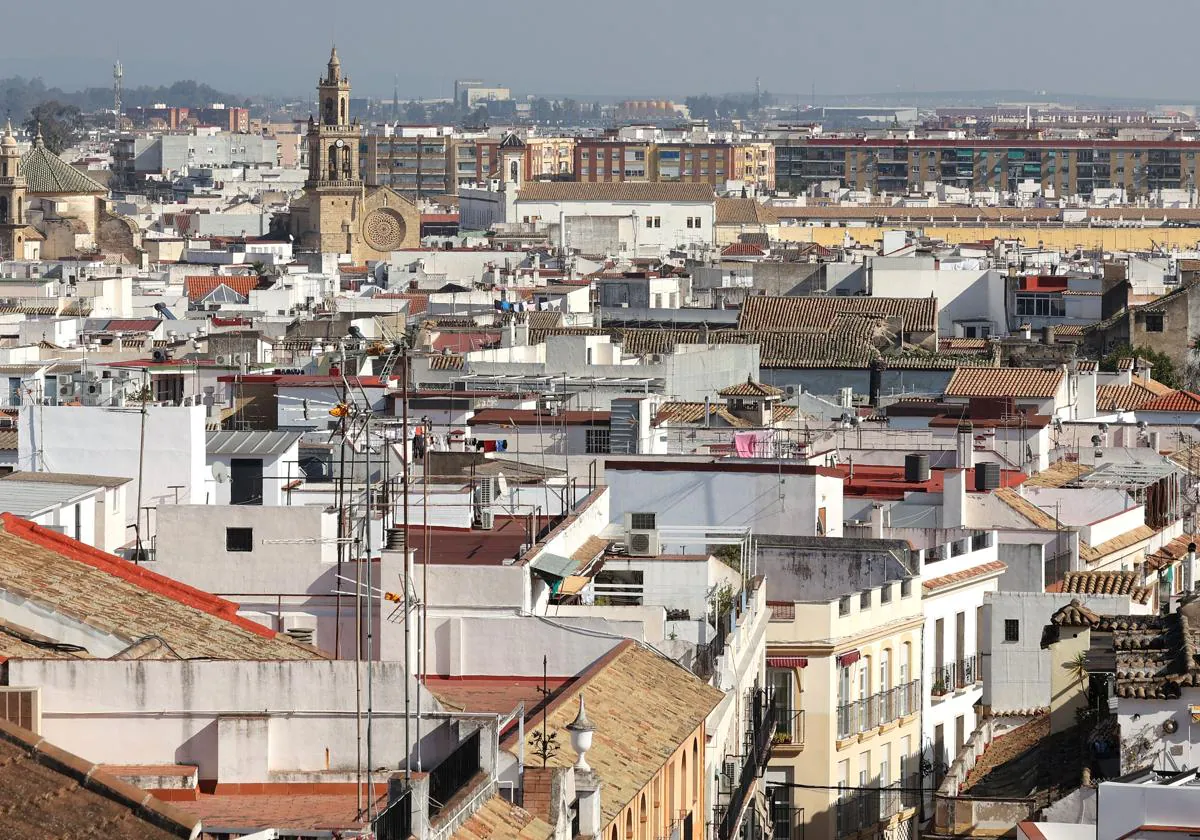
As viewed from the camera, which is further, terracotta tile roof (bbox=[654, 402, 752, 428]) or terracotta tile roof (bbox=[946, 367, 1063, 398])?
terracotta tile roof (bbox=[946, 367, 1063, 398])

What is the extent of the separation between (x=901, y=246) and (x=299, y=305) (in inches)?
1055

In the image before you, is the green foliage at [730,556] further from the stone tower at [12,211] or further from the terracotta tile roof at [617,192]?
the terracotta tile roof at [617,192]

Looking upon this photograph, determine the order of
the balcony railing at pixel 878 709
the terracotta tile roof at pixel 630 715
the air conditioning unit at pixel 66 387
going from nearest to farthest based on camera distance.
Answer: the terracotta tile roof at pixel 630 715 → the balcony railing at pixel 878 709 → the air conditioning unit at pixel 66 387

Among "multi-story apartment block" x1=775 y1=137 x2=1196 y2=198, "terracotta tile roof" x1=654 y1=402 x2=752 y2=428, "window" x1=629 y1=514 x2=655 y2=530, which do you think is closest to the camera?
"window" x1=629 y1=514 x2=655 y2=530

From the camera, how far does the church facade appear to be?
101 m

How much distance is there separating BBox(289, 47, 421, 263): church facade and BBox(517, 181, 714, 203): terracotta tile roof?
34.6ft

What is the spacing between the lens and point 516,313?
52.3 metres

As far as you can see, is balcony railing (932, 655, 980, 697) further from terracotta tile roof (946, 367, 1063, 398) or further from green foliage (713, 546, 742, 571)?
terracotta tile roof (946, 367, 1063, 398)

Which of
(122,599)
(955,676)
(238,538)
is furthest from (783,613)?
(122,599)

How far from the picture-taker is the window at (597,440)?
28.3m

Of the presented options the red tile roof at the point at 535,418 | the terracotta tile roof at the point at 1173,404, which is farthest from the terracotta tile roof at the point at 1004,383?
the red tile roof at the point at 535,418

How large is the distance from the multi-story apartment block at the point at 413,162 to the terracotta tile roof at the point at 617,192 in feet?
158

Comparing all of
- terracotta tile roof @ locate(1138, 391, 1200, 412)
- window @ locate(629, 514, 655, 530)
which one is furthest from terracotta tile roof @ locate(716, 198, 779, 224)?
window @ locate(629, 514, 655, 530)

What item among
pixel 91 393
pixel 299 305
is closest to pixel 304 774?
pixel 91 393
